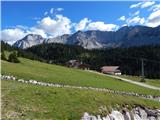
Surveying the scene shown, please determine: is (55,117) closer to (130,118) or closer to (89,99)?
(89,99)

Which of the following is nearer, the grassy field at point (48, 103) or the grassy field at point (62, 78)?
the grassy field at point (48, 103)

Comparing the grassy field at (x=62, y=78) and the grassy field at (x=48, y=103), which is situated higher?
the grassy field at (x=62, y=78)

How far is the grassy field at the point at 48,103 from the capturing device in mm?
29484

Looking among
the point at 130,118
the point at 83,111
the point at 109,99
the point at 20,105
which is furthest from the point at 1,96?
the point at 130,118

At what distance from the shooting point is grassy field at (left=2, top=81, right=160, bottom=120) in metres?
29.5

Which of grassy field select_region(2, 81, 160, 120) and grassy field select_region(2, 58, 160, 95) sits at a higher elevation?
grassy field select_region(2, 58, 160, 95)

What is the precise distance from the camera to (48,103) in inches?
1293

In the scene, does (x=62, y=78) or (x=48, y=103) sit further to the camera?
(x=62, y=78)

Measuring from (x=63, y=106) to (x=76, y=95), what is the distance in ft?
15.6

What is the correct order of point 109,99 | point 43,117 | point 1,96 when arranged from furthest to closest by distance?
point 109,99 → point 1,96 → point 43,117

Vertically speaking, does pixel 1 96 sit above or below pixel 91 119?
above

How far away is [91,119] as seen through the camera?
32.7 metres

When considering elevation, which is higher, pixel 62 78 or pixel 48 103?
pixel 62 78

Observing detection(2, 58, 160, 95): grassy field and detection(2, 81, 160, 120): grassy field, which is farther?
detection(2, 58, 160, 95): grassy field
